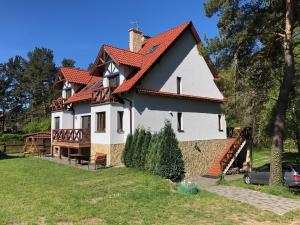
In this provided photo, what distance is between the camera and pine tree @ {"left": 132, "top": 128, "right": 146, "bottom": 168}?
18891mm

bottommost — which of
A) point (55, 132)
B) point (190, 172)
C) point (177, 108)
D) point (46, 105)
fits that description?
point (190, 172)

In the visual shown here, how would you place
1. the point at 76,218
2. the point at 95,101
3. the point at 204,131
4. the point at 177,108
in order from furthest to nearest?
the point at 204,131 → the point at 177,108 → the point at 95,101 → the point at 76,218

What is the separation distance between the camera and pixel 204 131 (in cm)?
2570

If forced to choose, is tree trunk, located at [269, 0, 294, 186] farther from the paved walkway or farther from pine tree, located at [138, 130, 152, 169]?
pine tree, located at [138, 130, 152, 169]

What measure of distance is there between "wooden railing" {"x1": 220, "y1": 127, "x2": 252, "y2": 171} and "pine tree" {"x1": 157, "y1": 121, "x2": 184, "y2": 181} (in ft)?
25.5

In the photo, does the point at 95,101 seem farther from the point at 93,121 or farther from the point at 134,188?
the point at 134,188

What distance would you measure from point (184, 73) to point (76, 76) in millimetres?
10169

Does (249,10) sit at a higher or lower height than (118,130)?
higher

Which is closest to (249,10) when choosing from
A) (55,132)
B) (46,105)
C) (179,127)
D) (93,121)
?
(179,127)

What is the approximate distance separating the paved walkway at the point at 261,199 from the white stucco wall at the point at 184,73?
983 centimetres

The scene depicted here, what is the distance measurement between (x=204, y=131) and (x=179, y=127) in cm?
296

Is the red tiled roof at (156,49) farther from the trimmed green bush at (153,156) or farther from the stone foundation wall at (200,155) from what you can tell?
the stone foundation wall at (200,155)

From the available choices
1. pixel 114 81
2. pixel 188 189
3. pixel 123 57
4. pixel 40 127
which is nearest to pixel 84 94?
pixel 114 81

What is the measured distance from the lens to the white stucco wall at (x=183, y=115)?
2117cm
